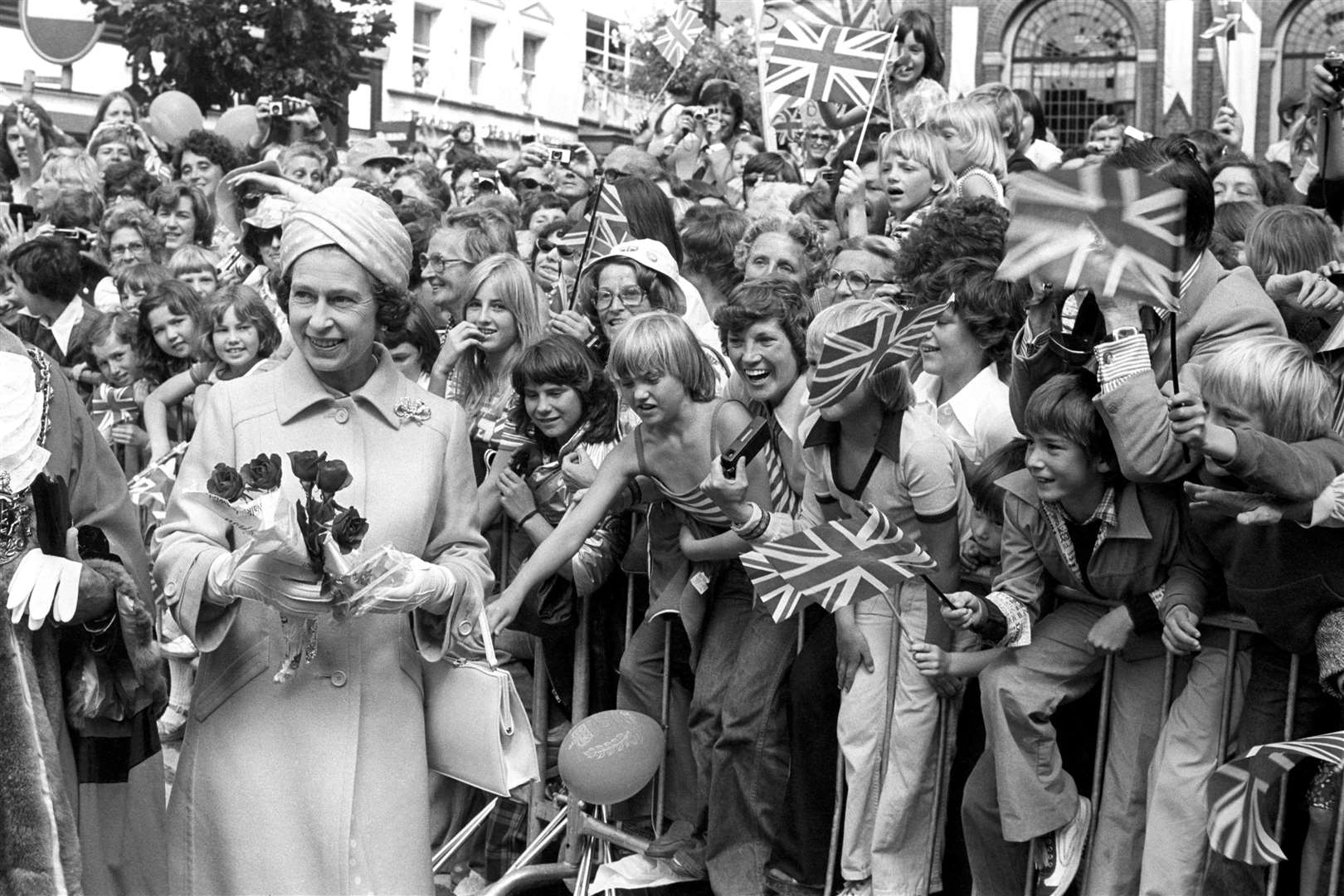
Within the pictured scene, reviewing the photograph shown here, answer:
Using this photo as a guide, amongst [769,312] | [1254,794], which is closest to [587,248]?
[769,312]

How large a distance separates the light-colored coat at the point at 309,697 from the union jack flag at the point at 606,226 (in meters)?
2.71

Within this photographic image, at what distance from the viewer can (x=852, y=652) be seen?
4.64 metres

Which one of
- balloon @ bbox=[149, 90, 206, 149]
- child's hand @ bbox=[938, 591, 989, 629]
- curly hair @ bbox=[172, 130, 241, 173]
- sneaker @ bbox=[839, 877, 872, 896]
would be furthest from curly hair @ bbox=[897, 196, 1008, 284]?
balloon @ bbox=[149, 90, 206, 149]

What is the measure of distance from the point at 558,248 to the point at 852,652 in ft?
11.2

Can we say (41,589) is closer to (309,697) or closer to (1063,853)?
(309,697)

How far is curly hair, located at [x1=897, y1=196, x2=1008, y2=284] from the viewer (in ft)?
17.5

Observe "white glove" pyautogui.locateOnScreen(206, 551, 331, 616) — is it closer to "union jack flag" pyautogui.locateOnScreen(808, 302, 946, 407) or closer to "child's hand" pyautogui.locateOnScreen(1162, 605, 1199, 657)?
"union jack flag" pyautogui.locateOnScreen(808, 302, 946, 407)

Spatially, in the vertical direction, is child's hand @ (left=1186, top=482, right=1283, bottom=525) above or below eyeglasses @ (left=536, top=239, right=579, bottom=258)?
below

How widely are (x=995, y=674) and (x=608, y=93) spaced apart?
44.7 m

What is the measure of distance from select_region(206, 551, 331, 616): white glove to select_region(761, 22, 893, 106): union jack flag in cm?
571

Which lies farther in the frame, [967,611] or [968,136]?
[968,136]

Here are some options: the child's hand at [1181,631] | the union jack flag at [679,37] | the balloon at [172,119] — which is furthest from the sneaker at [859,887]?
the union jack flag at [679,37]

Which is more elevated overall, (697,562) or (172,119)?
(172,119)

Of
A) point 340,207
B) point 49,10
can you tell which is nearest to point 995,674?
point 340,207
